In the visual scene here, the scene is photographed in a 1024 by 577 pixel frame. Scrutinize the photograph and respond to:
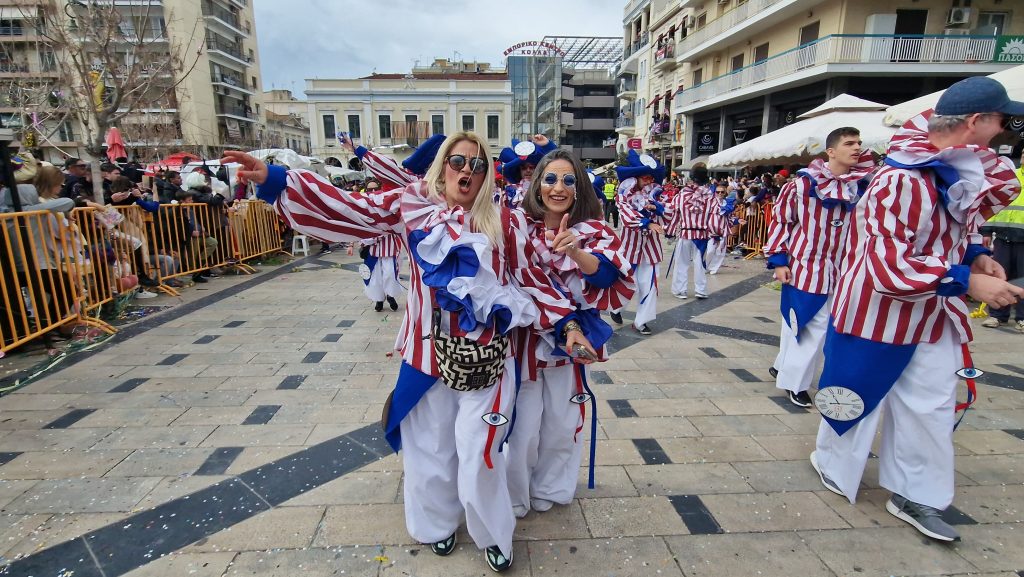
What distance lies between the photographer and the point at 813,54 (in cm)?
1852

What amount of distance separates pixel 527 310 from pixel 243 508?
6.35 ft

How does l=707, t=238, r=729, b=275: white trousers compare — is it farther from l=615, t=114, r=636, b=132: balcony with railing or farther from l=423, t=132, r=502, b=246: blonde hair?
l=615, t=114, r=636, b=132: balcony with railing

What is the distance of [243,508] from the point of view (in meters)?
2.70

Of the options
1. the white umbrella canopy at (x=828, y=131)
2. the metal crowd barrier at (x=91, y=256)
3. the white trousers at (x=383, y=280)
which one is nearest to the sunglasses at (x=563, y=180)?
the white trousers at (x=383, y=280)

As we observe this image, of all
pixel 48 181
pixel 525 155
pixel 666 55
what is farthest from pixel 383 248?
pixel 666 55

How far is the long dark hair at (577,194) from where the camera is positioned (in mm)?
2420

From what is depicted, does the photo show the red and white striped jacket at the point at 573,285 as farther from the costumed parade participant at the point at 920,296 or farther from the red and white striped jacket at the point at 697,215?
the red and white striped jacket at the point at 697,215

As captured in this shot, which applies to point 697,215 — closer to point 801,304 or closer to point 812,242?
point 812,242

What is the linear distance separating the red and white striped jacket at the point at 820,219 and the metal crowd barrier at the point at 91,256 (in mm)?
6974

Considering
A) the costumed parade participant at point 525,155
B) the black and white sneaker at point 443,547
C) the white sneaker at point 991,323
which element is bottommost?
the white sneaker at point 991,323

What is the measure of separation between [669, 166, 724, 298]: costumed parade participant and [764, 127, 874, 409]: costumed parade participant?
12.2ft

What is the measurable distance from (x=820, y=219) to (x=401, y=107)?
42.5m

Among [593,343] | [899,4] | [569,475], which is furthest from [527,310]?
[899,4]

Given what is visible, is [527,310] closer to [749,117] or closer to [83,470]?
[83,470]
